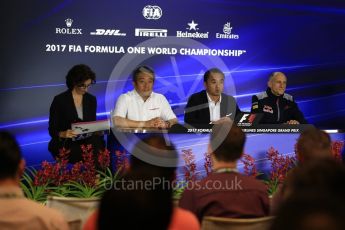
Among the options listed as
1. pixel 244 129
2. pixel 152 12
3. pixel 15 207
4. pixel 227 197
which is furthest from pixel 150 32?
pixel 15 207

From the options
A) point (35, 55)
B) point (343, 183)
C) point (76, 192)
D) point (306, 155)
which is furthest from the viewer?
point (35, 55)

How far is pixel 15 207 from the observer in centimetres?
185

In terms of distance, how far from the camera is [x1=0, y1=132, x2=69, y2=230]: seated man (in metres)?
1.83

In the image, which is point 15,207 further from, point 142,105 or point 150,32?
point 150,32

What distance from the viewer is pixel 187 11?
683cm

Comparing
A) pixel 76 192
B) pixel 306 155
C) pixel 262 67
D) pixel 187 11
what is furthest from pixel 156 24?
pixel 306 155

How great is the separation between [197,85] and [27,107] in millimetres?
2237

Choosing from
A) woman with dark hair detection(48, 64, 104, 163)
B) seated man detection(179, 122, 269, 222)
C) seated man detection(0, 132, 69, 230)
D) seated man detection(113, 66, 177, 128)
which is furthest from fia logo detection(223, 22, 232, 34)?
seated man detection(0, 132, 69, 230)

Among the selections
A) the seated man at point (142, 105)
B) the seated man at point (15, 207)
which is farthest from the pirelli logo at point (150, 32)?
the seated man at point (15, 207)

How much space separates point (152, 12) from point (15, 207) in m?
5.18

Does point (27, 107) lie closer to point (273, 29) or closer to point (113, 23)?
point (113, 23)

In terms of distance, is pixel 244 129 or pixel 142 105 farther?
pixel 142 105

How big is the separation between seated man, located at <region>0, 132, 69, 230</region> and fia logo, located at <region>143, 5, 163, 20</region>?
496 cm

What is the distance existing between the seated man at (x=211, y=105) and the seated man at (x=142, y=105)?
24cm
